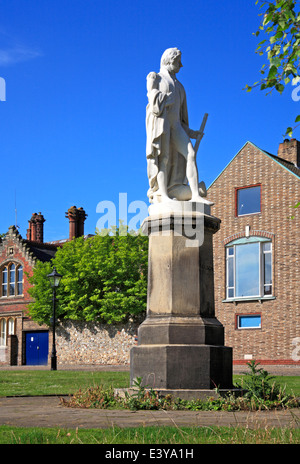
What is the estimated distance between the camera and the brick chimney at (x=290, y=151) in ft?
119

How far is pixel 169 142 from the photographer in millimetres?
10523

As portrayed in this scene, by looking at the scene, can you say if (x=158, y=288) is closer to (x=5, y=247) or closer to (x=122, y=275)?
(x=122, y=275)

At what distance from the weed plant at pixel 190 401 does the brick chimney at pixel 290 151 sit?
93.2 ft

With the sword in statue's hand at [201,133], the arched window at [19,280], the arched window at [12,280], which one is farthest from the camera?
the arched window at [12,280]

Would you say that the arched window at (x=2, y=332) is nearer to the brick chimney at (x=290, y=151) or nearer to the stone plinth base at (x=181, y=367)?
the brick chimney at (x=290, y=151)

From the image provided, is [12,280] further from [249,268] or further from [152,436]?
[152,436]

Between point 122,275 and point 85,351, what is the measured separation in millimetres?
5650

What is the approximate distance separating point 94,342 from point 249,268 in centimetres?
1290

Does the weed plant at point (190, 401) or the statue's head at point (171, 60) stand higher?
the statue's head at point (171, 60)

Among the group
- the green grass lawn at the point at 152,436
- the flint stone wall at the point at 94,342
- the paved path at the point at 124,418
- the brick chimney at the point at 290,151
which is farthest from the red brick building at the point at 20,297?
the green grass lawn at the point at 152,436

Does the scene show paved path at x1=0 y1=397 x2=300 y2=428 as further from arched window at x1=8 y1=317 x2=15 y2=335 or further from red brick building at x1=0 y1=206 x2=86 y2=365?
arched window at x1=8 y1=317 x2=15 y2=335

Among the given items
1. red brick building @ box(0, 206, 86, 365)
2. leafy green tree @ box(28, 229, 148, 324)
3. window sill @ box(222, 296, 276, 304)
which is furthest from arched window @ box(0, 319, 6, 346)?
window sill @ box(222, 296, 276, 304)
